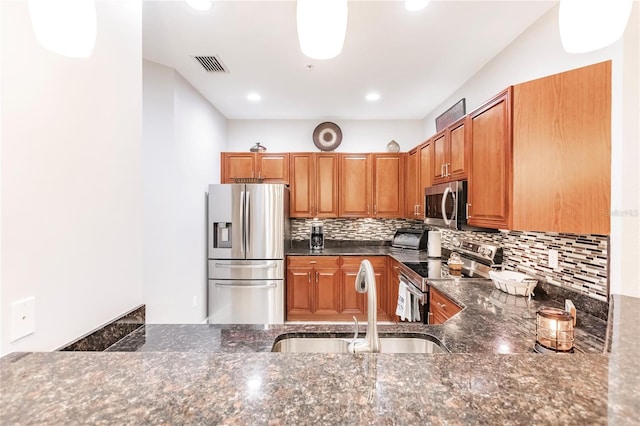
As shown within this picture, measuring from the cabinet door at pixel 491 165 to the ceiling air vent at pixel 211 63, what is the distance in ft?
7.27

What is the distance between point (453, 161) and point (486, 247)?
2.67 feet

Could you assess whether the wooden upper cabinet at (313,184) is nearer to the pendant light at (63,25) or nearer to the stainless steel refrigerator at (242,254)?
the stainless steel refrigerator at (242,254)

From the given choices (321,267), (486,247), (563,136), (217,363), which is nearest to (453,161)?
(486,247)

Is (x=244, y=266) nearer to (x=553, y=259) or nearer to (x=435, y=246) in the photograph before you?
(x=435, y=246)

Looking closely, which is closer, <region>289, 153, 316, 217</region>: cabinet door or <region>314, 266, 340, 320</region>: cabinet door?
<region>314, 266, 340, 320</region>: cabinet door

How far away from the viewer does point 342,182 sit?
13.3ft

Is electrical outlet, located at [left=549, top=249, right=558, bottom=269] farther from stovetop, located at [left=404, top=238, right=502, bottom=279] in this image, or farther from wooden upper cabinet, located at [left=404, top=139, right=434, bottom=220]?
wooden upper cabinet, located at [left=404, top=139, right=434, bottom=220]

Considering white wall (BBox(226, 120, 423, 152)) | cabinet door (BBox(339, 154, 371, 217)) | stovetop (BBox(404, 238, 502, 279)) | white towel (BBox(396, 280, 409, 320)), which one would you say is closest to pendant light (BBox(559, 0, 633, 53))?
stovetop (BBox(404, 238, 502, 279))

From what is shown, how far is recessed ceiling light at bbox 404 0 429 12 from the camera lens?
6.01 feet

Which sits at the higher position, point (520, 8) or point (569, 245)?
point (520, 8)

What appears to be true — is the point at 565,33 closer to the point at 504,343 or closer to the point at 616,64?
the point at 616,64

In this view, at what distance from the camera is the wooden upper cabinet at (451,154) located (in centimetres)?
236

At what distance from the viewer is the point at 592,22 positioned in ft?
2.57

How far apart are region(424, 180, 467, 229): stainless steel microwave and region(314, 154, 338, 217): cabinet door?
145cm
